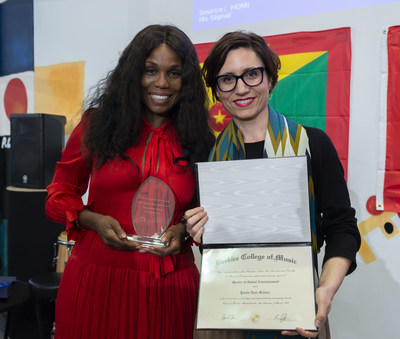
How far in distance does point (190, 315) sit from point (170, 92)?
2.50 ft

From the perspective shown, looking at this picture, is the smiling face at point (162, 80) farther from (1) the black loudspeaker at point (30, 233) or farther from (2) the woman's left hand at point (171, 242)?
(1) the black loudspeaker at point (30, 233)

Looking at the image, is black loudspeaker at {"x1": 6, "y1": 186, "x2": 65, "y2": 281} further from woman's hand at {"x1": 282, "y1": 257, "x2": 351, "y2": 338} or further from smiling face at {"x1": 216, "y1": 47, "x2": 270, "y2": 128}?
woman's hand at {"x1": 282, "y1": 257, "x2": 351, "y2": 338}

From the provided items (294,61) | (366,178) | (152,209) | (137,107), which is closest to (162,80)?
(137,107)

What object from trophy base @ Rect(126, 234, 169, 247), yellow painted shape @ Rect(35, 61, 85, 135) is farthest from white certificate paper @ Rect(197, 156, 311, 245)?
yellow painted shape @ Rect(35, 61, 85, 135)

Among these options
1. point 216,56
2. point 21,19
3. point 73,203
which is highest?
point 21,19

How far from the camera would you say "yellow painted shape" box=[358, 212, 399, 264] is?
2119 millimetres

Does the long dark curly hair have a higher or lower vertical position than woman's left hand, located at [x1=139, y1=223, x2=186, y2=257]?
higher

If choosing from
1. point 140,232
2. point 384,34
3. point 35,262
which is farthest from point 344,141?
point 35,262

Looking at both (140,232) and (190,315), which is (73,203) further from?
(190,315)

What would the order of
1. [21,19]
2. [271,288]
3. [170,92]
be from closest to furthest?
[271,288]
[170,92]
[21,19]

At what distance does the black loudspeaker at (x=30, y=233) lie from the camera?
3133 millimetres

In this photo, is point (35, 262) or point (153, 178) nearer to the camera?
point (153, 178)

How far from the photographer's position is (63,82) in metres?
3.60

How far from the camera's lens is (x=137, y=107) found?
1.42m
